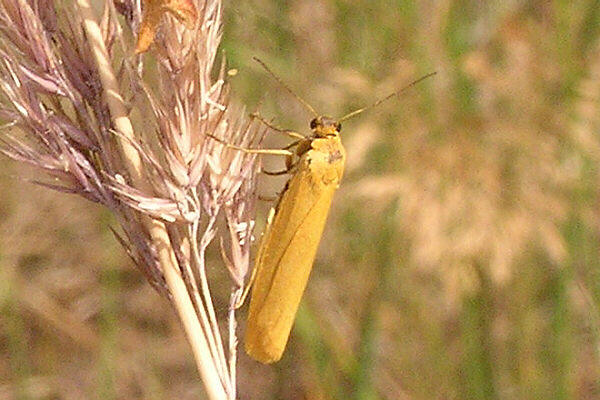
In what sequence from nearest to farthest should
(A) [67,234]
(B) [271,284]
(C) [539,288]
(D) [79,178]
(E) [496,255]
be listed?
(D) [79,178] → (B) [271,284] → (E) [496,255] → (C) [539,288] → (A) [67,234]

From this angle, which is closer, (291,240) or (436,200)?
(291,240)

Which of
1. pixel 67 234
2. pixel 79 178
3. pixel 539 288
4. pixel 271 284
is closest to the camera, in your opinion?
pixel 79 178

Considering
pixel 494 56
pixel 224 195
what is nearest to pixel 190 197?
pixel 224 195

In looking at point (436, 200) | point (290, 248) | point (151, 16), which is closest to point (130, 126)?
point (151, 16)

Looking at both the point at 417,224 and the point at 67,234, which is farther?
the point at 67,234

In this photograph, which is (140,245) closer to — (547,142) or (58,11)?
(58,11)

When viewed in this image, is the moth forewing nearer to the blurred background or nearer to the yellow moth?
the yellow moth

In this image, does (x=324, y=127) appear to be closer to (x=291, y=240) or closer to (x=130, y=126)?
(x=291, y=240)
